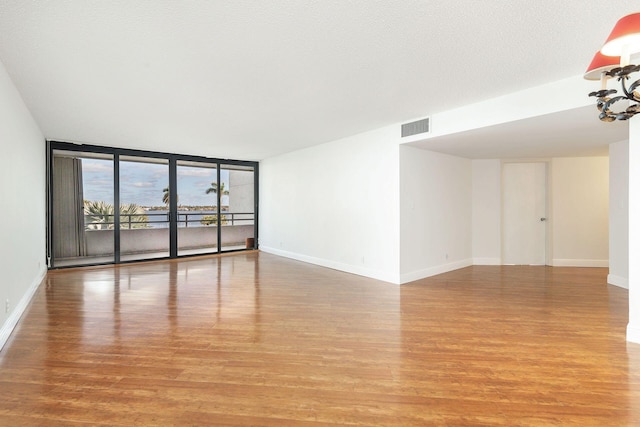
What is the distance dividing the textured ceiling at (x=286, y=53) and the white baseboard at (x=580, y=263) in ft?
15.1

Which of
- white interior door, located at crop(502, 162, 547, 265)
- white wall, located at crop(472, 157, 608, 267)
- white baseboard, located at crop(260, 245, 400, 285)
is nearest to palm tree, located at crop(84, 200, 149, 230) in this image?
white baseboard, located at crop(260, 245, 400, 285)

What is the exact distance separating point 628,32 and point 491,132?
2803 mm

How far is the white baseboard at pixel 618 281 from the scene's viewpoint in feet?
15.4

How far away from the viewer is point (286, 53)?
8.46ft

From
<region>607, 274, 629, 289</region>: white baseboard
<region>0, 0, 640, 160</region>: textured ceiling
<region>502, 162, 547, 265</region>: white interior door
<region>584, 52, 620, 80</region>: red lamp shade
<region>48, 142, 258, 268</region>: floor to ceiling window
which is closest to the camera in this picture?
<region>584, 52, 620, 80</region>: red lamp shade

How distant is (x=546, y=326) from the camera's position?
125 inches

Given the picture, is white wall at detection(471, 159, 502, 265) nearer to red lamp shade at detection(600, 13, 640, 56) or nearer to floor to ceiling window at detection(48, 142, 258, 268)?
red lamp shade at detection(600, 13, 640, 56)

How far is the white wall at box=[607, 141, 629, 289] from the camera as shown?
189 inches

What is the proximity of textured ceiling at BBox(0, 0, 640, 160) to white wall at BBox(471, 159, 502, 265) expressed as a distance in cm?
315

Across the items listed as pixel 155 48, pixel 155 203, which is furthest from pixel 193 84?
pixel 155 203

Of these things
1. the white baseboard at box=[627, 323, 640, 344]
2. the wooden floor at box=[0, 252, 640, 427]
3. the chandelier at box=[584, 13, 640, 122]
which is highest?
the chandelier at box=[584, 13, 640, 122]

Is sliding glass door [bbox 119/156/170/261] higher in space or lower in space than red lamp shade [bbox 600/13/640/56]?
lower

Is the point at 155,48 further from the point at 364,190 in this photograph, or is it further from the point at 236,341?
the point at 364,190

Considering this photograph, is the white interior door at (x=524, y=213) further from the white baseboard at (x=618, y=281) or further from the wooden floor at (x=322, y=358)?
the wooden floor at (x=322, y=358)
